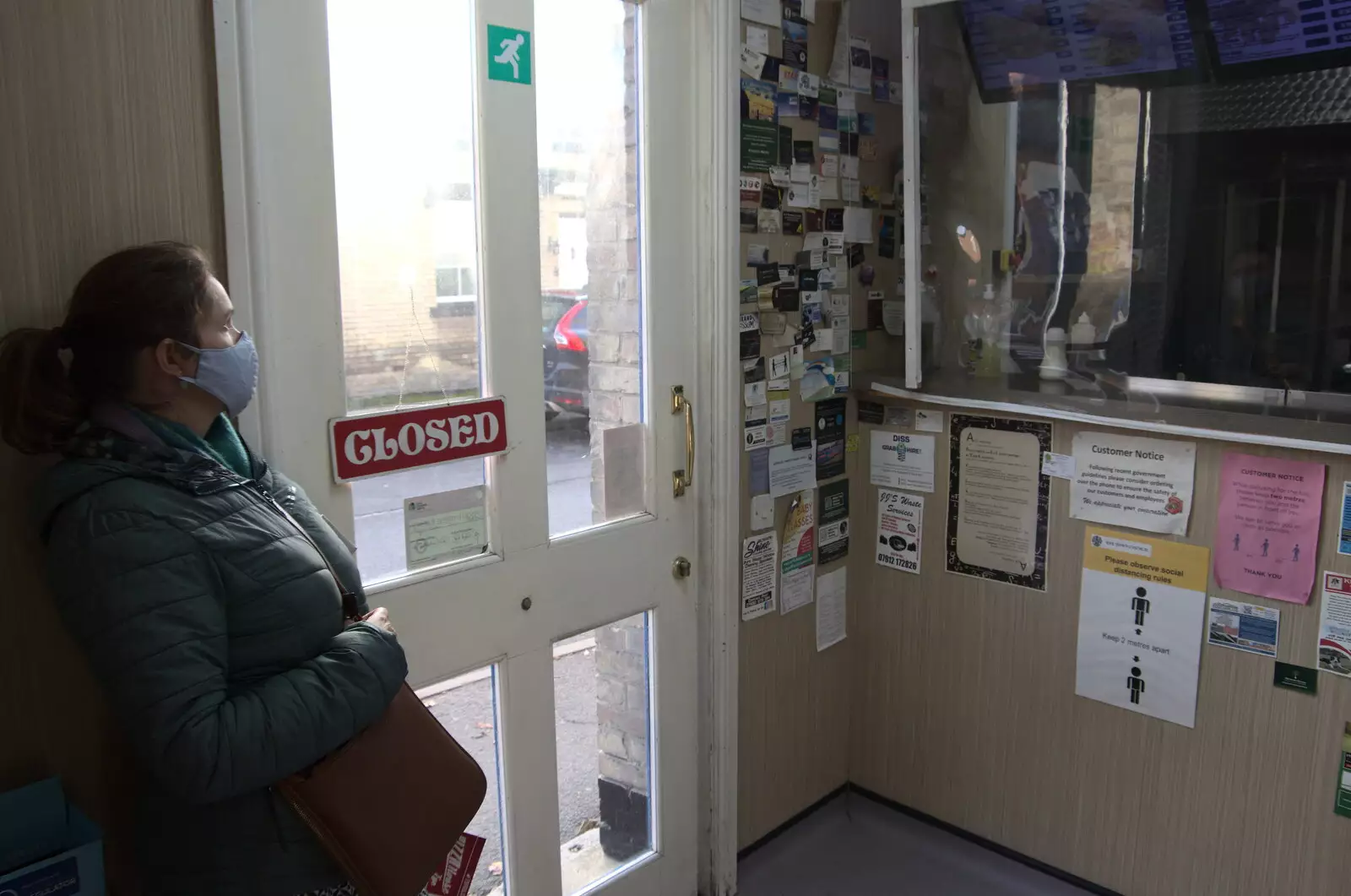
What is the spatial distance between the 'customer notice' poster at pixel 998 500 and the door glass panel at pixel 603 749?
35.8 inches

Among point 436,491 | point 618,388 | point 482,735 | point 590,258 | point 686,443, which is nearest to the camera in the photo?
point 436,491

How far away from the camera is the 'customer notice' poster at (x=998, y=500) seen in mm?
2469

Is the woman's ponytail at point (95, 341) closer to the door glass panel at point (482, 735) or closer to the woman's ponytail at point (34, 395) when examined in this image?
the woman's ponytail at point (34, 395)

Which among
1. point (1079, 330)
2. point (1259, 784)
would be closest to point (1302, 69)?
point (1079, 330)

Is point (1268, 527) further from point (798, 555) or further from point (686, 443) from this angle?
point (686, 443)

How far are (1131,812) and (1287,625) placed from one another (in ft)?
1.95

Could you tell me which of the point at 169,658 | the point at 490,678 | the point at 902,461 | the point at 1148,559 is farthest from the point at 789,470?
the point at 169,658

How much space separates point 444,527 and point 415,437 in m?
0.18

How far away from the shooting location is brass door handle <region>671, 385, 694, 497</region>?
7.29 feet

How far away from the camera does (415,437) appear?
1717 mm

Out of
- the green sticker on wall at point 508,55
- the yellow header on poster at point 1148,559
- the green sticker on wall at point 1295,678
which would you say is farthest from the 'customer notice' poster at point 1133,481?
the green sticker on wall at point 508,55

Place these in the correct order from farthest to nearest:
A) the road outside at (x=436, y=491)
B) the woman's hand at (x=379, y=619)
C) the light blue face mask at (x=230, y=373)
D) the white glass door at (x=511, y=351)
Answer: the road outside at (x=436, y=491)
the white glass door at (x=511, y=351)
the woman's hand at (x=379, y=619)
the light blue face mask at (x=230, y=373)

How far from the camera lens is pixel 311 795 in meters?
1.25

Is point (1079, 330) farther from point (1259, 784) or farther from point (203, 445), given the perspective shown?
point (203, 445)
